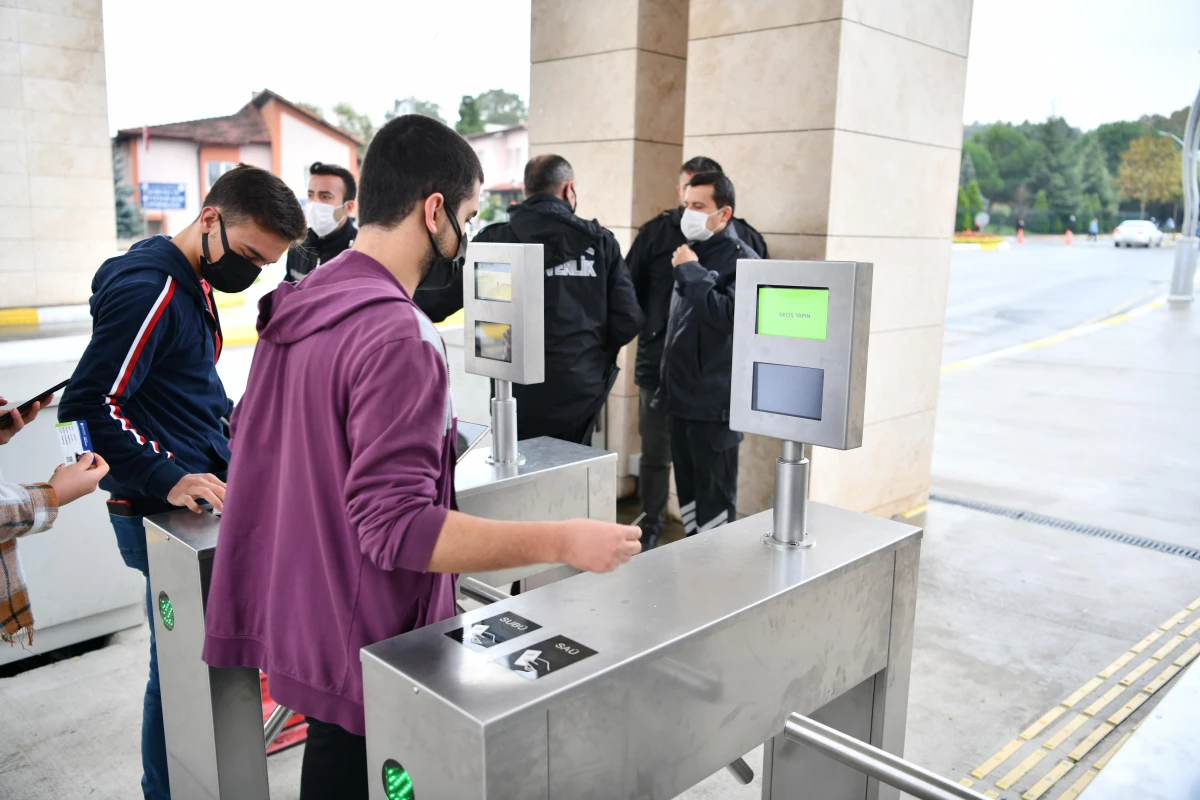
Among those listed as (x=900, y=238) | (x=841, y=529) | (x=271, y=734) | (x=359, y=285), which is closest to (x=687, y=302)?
(x=900, y=238)

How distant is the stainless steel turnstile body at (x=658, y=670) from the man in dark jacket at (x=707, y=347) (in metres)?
1.67

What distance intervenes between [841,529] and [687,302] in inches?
74.2

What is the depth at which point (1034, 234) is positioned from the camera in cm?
2170

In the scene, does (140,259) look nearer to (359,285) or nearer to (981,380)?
(359,285)

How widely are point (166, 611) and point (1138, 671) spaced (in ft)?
10.2

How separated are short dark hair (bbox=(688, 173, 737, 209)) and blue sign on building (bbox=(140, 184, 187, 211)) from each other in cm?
1746

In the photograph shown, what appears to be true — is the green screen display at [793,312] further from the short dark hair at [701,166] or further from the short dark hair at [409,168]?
the short dark hair at [701,166]

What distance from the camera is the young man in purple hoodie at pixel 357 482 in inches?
45.4

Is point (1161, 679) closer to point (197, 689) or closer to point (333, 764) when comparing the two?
point (333, 764)

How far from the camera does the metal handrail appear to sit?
4.23ft

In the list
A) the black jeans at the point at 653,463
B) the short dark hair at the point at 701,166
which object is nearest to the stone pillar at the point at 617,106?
the black jeans at the point at 653,463

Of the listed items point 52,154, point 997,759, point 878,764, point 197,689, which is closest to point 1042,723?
point 997,759

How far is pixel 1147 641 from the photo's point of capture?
3.43 meters

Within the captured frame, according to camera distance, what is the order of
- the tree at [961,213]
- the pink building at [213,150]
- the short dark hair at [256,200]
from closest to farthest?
the short dark hair at [256,200], the tree at [961,213], the pink building at [213,150]
